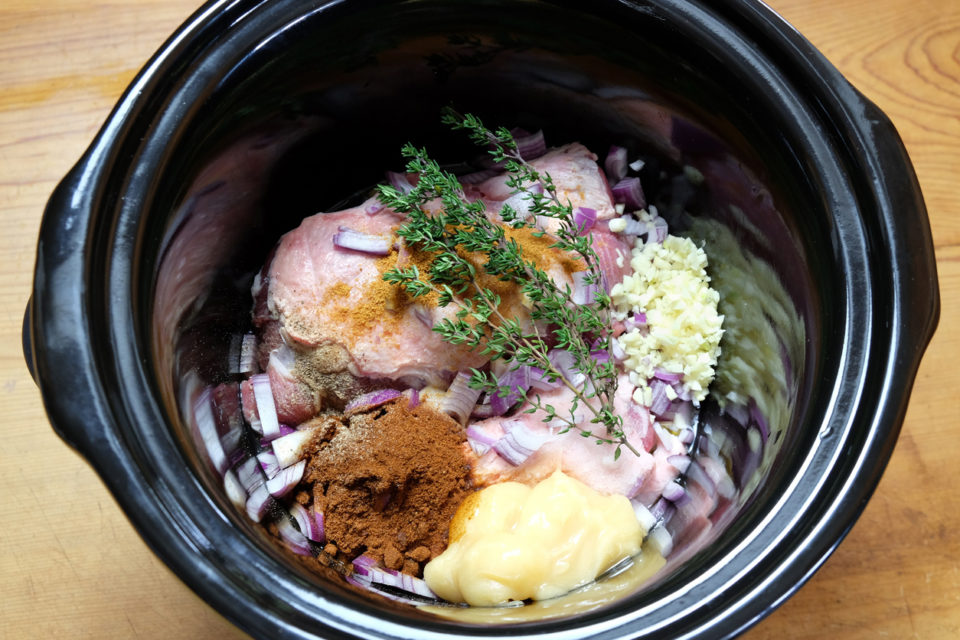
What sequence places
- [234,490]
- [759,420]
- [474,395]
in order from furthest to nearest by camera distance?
[474,395] → [759,420] → [234,490]

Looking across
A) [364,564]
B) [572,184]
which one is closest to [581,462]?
[364,564]

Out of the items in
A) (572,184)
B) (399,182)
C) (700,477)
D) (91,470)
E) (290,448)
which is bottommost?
(91,470)

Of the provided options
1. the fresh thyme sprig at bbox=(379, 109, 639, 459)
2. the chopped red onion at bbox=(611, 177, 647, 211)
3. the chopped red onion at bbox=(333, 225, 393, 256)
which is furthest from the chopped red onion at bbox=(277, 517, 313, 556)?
the chopped red onion at bbox=(611, 177, 647, 211)

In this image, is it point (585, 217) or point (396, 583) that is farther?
point (585, 217)

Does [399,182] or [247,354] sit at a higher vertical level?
[399,182]

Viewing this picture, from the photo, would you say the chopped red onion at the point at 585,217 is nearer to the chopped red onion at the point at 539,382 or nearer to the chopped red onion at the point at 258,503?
the chopped red onion at the point at 539,382

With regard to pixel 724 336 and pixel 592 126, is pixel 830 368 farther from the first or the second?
pixel 592 126

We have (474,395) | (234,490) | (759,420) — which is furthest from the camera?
(474,395)

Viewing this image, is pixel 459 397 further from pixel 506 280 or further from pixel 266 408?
pixel 266 408
